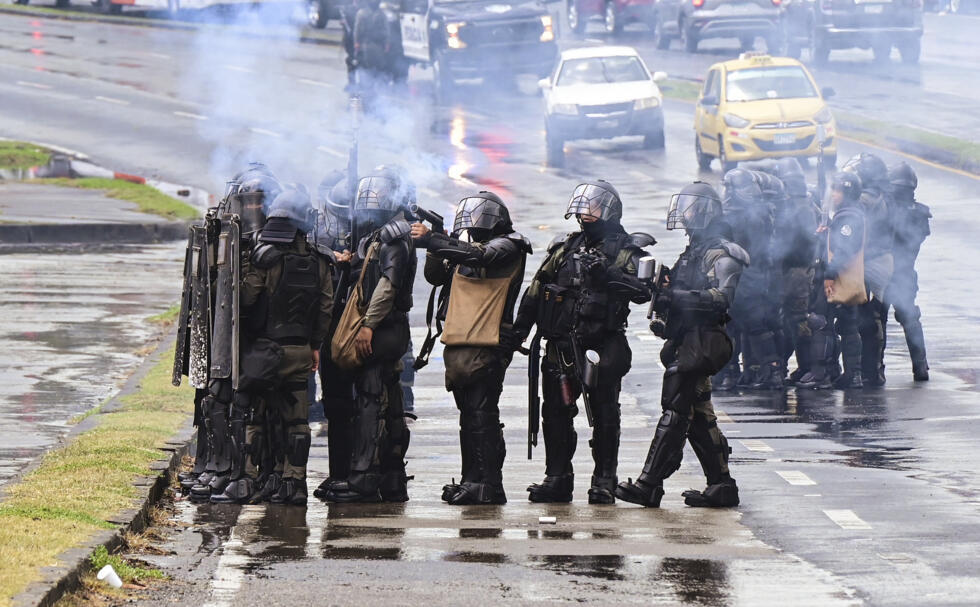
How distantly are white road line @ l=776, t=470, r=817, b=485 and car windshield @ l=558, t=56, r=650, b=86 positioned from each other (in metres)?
19.1

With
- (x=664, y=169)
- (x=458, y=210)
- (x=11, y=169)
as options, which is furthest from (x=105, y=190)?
(x=458, y=210)

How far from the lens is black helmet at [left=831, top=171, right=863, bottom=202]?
14086 mm

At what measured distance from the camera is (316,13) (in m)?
35.9

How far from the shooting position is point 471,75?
114 ft

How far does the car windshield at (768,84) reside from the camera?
2720 centimetres

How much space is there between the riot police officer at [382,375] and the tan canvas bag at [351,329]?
0.09 feet

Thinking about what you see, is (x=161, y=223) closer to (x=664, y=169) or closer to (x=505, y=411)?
(x=664, y=169)

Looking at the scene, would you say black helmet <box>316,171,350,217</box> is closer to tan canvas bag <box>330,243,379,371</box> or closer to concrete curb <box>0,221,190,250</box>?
Result: tan canvas bag <box>330,243,379,371</box>

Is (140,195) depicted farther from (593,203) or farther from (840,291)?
(593,203)

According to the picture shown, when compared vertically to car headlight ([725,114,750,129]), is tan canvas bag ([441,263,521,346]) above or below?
above

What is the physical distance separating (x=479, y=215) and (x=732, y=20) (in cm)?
2942

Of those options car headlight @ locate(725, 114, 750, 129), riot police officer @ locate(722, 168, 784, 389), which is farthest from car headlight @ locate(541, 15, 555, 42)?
riot police officer @ locate(722, 168, 784, 389)

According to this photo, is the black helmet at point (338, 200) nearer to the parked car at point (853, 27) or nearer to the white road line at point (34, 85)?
the parked car at point (853, 27)

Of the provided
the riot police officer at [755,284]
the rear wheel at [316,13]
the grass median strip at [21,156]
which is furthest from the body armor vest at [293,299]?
the grass median strip at [21,156]
